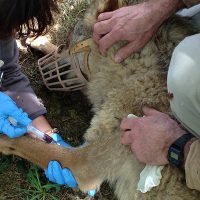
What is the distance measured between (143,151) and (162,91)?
1.37 ft

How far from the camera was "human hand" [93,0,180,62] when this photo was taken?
292 cm

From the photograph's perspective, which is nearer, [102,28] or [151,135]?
[151,135]

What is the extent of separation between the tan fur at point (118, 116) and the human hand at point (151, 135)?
10cm

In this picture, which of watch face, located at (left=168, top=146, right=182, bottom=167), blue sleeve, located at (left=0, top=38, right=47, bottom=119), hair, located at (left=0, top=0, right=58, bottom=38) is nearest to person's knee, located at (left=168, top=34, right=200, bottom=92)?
watch face, located at (left=168, top=146, right=182, bottom=167)

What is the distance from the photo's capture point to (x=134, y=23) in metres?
2.93

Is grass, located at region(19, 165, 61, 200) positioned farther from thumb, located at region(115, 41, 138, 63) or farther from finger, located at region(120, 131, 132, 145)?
thumb, located at region(115, 41, 138, 63)

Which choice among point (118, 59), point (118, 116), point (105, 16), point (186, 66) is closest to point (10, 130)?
point (118, 116)

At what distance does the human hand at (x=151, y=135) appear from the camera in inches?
104

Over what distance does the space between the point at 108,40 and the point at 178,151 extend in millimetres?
884

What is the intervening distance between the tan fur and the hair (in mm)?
402

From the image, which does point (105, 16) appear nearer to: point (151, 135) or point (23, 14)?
point (23, 14)

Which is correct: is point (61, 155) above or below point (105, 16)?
below

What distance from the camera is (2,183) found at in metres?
3.26

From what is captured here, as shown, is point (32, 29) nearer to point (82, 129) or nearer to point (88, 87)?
point (88, 87)
